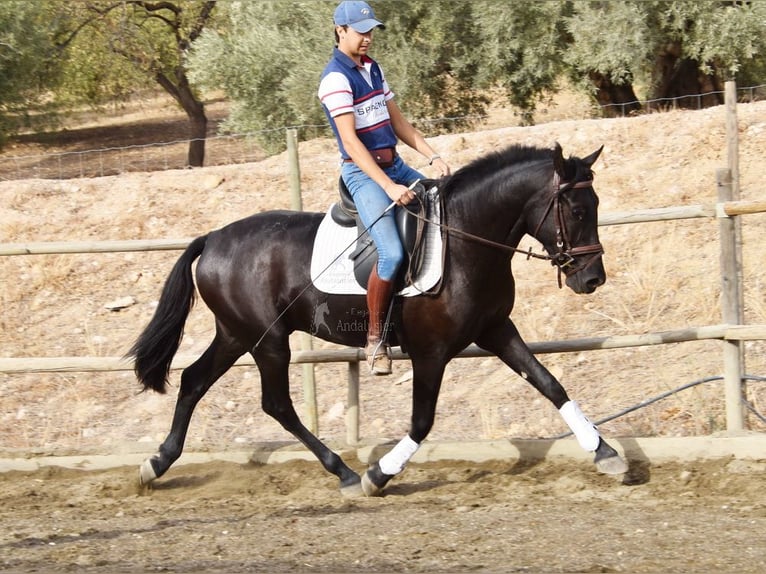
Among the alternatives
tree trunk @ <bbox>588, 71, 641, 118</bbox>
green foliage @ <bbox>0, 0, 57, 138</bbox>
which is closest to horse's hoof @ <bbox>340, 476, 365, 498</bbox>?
tree trunk @ <bbox>588, 71, 641, 118</bbox>

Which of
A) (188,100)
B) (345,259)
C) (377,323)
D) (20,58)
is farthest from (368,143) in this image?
(188,100)

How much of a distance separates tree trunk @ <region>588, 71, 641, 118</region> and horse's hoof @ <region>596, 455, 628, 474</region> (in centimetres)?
1127

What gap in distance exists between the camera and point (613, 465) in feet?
18.1

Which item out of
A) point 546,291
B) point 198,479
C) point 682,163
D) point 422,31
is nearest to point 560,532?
point 198,479

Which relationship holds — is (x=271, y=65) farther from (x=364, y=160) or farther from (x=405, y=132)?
(x=364, y=160)

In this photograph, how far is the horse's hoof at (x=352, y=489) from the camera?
5.86m

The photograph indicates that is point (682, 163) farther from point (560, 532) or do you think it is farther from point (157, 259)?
point (560, 532)

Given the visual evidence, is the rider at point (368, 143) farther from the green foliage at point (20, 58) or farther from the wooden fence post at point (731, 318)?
the green foliage at point (20, 58)

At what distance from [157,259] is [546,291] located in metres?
4.91

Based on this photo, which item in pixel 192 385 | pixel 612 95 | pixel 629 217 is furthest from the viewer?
pixel 612 95

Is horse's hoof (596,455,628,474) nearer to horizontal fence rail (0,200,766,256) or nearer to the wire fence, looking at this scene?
horizontal fence rail (0,200,766,256)

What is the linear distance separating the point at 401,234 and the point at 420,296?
1.17ft

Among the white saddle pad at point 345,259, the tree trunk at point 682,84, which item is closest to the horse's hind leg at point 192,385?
the white saddle pad at point 345,259

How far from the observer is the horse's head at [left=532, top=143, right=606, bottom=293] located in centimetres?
519
